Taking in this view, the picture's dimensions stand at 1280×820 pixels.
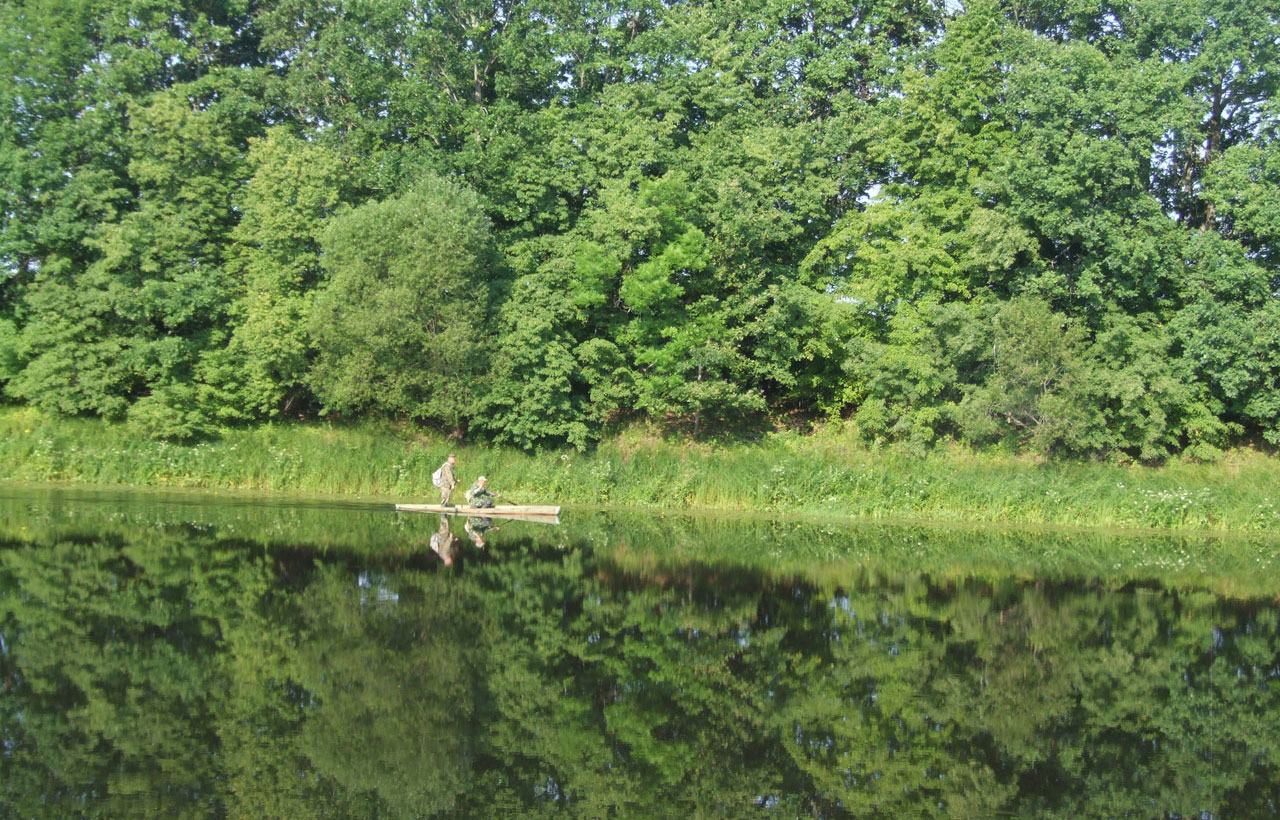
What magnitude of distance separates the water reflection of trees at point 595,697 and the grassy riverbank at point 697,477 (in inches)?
528

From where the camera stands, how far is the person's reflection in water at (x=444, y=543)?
66.5 feet

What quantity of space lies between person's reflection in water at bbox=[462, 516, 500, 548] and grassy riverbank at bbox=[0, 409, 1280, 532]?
4.31 m

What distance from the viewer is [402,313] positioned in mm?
33188

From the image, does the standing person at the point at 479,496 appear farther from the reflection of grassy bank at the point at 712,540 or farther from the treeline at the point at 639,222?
the treeline at the point at 639,222

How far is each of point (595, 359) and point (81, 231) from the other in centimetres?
1784

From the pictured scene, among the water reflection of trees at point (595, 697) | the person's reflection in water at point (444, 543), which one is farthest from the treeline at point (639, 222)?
the water reflection of trees at point (595, 697)

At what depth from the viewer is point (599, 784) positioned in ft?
30.6

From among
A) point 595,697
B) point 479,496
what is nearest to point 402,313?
point 479,496

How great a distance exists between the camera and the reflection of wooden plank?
93.0 ft

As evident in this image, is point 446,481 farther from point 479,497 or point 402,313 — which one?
point 402,313

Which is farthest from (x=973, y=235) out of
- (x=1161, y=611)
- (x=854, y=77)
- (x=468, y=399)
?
(x=1161, y=611)

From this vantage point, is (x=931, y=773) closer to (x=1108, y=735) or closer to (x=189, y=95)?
(x=1108, y=735)

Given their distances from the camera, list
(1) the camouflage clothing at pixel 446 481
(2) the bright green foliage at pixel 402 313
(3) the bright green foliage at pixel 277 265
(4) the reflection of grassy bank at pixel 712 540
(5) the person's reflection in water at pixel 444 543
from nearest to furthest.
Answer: (5) the person's reflection in water at pixel 444 543
(4) the reflection of grassy bank at pixel 712 540
(1) the camouflage clothing at pixel 446 481
(2) the bright green foliage at pixel 402 313
(3) the bright green foliage at pixel 277 265

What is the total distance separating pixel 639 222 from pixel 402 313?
28.3 ft
